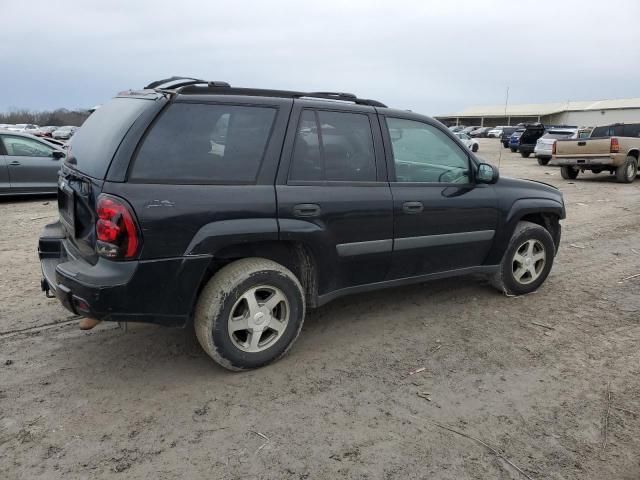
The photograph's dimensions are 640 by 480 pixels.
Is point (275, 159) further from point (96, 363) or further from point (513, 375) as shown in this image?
point (513, 375)

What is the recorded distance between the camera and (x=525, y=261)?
193 inches

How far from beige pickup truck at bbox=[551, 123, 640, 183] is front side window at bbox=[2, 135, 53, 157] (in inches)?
531

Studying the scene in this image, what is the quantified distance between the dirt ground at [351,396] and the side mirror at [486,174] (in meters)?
1.18

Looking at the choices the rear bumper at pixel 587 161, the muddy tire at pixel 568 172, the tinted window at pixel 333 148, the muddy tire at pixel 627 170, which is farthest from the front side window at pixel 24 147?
the muddy tire at pixel 627 170

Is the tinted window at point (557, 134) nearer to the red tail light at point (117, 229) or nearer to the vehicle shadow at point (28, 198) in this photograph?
the vehicle shadow at point (28, 198)

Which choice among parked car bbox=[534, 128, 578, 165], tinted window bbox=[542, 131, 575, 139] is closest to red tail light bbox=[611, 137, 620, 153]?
parked car bbox=[534, 128, 578, 165]

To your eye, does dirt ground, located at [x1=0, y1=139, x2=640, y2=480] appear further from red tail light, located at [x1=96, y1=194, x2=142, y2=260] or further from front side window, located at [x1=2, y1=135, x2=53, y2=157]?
front side window, located at [x1=2, y1=135, x2=53, y2=157]

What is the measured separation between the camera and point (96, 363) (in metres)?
3.54

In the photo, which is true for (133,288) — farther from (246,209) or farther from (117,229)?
(246,209)

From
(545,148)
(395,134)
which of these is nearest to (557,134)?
(545,148)

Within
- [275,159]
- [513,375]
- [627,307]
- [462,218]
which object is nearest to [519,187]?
[462,218]

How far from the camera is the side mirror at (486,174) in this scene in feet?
14.4

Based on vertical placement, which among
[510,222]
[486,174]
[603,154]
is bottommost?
[510,222]

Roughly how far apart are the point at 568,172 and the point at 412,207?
1364 cm
